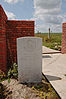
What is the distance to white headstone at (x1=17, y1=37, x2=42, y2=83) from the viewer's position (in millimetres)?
2584

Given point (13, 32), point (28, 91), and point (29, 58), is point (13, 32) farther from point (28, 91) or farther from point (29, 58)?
point (28, 91)

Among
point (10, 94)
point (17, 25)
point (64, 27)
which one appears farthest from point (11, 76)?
point (64, 27)

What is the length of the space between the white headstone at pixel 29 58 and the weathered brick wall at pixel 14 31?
128 centimetres

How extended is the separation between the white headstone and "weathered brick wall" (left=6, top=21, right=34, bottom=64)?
1.28m

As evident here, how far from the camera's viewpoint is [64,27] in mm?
6473

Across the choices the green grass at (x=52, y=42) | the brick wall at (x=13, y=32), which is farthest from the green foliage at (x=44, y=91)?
the green grass at (x=52, y=42)

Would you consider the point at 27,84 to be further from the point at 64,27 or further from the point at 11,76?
the point at 64,27

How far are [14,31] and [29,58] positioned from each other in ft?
5.48

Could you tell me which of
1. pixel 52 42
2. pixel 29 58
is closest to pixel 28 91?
pixel 29 58

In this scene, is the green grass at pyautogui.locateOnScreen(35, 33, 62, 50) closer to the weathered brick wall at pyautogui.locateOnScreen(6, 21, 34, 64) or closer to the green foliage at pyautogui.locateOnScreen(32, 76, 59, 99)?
the weathered brick wall at pyautogui.locateOnScreen(6, 21, 34, 64)

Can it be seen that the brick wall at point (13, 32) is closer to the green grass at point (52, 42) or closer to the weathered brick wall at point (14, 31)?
the weathered brick wall at point (14, 31)

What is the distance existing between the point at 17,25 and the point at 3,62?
5.15ft

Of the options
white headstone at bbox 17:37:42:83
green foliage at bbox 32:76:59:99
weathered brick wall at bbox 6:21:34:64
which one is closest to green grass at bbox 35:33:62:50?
weathered brick wall at bbox 6:21:34:64

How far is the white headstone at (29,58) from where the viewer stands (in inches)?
102
